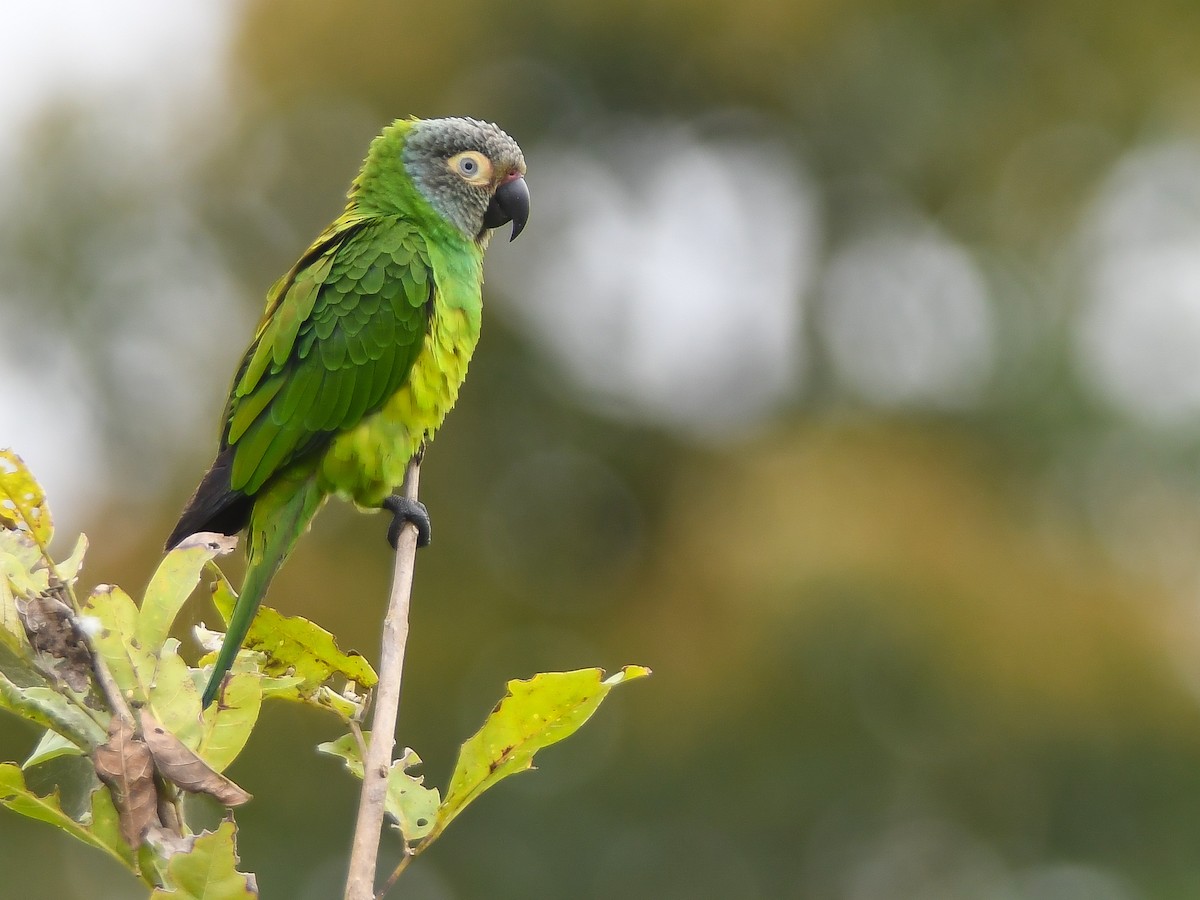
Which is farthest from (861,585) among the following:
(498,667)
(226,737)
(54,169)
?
(226,737)

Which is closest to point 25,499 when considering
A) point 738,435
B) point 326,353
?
point 326,353

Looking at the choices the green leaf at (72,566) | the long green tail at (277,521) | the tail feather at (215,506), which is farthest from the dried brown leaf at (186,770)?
the tail feather at (215,506)

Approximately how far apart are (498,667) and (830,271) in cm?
456

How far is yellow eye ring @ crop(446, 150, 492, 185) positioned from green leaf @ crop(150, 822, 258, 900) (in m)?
2.97

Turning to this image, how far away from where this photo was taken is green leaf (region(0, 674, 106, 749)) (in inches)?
61.1

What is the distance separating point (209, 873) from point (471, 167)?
119 inches

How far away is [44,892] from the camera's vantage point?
33.0 feet

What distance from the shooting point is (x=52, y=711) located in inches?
61.6

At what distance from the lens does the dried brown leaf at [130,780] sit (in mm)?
1522

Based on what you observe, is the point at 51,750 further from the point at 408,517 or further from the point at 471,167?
the point at 471,167

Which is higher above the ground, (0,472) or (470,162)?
(470,162)

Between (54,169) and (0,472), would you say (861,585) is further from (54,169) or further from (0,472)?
(0,472)

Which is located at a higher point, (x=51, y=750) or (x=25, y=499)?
(x=25, y=499)

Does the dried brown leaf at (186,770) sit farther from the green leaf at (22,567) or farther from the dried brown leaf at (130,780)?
the green leaf at (22,567)
